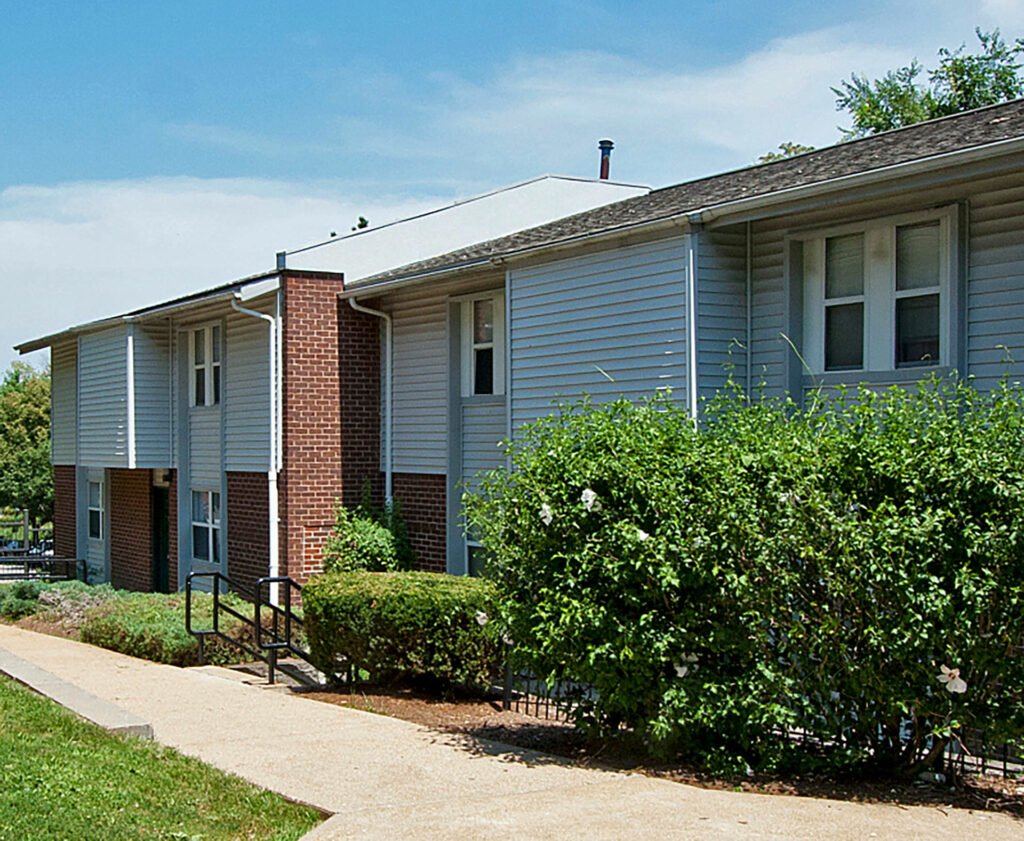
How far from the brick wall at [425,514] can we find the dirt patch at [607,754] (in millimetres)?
4720

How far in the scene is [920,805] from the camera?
7.08 m

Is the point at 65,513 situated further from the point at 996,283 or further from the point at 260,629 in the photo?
the point at 996,283

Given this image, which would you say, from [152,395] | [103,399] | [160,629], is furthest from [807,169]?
[103,399]

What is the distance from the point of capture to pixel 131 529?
24.4 meters

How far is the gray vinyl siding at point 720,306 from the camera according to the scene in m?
11.5

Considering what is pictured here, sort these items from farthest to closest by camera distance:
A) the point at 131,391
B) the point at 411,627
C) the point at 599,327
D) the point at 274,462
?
the point at 131,391 → the point at 274,462 → the point at 599,327 → the point at 411,627

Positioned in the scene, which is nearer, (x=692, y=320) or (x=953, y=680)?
(x=953, y=680)

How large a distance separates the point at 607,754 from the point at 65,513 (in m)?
22.9

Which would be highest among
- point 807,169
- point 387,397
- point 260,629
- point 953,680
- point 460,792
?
point 807,169

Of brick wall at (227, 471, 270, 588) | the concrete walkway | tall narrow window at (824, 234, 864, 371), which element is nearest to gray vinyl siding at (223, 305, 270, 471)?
brick wall at (227, 471, 270, 588)

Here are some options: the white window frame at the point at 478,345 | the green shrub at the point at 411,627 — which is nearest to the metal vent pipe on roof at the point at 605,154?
the white window frame at the point at 478,345

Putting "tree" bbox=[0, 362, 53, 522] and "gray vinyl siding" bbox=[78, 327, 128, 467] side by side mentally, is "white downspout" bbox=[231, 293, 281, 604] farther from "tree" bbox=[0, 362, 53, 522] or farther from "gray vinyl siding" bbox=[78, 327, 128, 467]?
"tree" bbox=[0, 362, 53, 522]

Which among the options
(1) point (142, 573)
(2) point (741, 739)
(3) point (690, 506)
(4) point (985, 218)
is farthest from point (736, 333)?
(1) point (142, 573)

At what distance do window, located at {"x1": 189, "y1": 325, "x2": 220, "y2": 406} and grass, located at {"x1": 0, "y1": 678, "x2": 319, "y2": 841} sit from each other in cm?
1219
